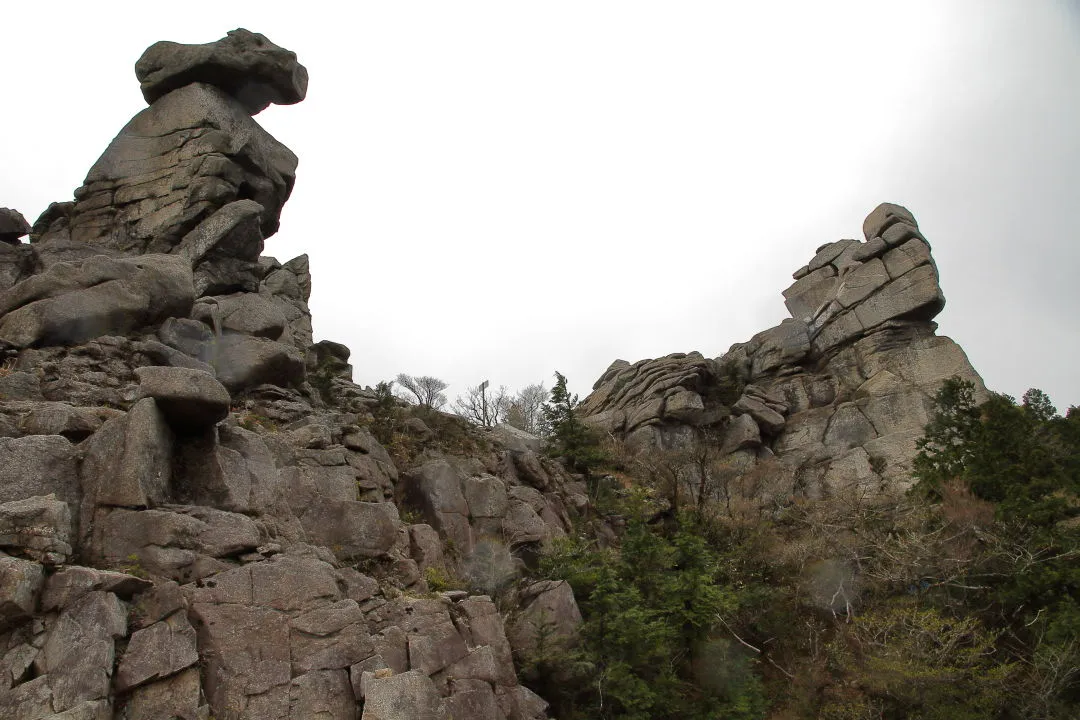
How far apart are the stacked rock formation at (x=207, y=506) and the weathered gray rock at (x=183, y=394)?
4 cm

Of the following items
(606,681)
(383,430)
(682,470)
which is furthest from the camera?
(682,470)

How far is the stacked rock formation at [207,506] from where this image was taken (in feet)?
27.9

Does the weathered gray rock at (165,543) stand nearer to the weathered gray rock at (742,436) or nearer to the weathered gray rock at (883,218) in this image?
the weathered gray rock at (742,436)

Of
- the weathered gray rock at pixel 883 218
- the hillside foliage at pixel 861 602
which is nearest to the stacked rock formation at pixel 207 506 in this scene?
the hillside foliage at pixel 861 602

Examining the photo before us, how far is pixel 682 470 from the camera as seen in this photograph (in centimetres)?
3288

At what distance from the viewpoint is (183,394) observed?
428 inches

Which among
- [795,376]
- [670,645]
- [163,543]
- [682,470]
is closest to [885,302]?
[795,376]

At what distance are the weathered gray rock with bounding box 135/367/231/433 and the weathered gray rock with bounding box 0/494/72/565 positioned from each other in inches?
87.4

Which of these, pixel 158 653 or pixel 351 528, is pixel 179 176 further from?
pixel 158 653

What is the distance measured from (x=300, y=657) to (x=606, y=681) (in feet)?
22.7

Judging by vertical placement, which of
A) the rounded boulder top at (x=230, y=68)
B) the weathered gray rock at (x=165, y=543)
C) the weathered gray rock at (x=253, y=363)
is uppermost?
the rounded boulder top at (x=230, y=68)

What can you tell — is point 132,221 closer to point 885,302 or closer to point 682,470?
point 682,470

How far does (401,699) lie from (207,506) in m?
4.34

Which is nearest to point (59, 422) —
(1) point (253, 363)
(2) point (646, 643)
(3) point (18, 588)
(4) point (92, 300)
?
(3) point (18, 588)
